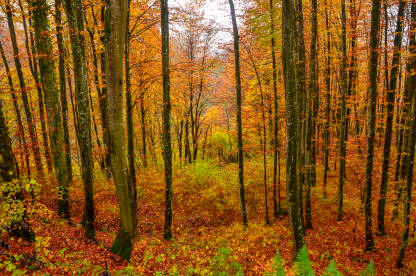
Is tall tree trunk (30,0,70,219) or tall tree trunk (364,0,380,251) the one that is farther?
tall tree trunk (364,0,380,251)

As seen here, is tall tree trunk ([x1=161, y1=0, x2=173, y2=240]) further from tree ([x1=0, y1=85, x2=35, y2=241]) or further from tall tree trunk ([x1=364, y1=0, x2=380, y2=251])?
tall tree trunk ([x1=364, y1=0, x2=380, y2=251])

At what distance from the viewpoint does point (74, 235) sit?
7.06 metres

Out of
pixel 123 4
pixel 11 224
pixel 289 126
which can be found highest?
pixel 123 4

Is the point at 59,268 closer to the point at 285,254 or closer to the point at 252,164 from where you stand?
the point at 285,254

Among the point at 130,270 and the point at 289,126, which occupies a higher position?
the point at 289,126

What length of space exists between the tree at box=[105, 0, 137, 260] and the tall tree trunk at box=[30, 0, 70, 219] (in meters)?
2.98

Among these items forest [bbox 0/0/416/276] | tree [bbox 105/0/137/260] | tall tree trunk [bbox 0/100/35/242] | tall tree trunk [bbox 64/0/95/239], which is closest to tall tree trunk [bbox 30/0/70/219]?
forest [bbox 0/0/416/276]

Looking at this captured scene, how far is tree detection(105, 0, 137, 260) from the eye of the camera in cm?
538

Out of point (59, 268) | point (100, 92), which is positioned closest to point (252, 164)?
point (100, 92)

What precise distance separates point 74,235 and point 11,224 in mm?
2279

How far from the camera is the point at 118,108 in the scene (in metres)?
5.71

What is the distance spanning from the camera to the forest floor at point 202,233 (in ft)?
19.5

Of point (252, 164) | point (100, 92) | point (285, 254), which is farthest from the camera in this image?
point (252, 164)

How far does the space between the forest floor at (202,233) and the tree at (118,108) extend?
0.78 m
